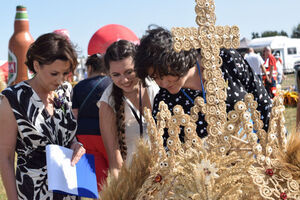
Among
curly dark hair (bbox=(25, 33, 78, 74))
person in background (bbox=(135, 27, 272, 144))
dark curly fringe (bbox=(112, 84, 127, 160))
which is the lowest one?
dark curly fringe (bbox=(112, 84, 127, 160))

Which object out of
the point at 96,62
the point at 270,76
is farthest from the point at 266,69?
the point at 96,62

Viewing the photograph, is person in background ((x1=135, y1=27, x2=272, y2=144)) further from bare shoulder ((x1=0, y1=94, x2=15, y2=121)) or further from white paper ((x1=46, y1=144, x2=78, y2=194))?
bare shoulder ((x1=0, y1=94, x2=15, y2=121))

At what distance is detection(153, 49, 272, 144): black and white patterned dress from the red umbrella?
1181 mm

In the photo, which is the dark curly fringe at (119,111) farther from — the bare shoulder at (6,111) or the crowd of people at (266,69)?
the crowd of people at (266,69)

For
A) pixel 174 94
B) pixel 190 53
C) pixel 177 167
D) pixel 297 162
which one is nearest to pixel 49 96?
pixel 174 94

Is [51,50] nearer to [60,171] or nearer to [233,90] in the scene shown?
[60,171]

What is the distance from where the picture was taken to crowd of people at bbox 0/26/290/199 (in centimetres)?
156

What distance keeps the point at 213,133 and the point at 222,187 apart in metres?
0.17

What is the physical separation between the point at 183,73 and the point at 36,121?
2.51 feet

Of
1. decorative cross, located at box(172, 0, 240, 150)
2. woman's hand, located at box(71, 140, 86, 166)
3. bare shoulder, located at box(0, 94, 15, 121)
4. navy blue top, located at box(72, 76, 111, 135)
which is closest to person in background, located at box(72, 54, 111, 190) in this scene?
navy blue top, located at box(72, 76, 111, 135)

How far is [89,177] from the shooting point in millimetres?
1702

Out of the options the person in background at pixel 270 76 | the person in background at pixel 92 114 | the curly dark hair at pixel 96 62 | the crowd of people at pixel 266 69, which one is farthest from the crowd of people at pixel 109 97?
the person in background at pixel 270 76

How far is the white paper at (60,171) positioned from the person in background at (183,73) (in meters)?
0.45

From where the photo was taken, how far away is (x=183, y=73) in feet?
4.96
